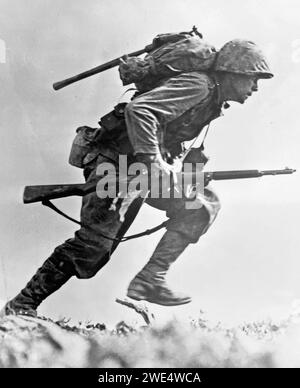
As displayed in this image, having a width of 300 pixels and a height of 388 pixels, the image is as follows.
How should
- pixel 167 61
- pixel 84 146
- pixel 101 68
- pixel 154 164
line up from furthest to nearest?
pixel 101 68
pixel 84 146
pixel 167 61
pixel 154 164

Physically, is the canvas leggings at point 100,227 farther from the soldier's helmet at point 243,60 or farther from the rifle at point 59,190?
the soldier's helmet at point 243,60

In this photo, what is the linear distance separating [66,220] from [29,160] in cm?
57

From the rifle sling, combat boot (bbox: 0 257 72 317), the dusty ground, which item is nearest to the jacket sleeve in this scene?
the rifle sling

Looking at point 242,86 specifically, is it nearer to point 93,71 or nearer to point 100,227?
point 93,71

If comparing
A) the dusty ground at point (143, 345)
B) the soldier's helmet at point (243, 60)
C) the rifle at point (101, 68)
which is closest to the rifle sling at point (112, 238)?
the dusty ground at point (143, 345)

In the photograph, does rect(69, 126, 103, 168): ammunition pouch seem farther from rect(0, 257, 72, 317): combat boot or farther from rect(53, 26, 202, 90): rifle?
rect(0, 257, 72, 317): combat boot

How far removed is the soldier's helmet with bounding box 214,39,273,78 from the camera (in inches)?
241

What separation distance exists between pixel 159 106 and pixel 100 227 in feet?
3.06

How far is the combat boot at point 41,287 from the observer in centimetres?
618

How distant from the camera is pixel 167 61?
6.23 metres

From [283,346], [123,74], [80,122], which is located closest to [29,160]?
[80,122]

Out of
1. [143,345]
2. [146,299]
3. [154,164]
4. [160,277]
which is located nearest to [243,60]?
[154,164]

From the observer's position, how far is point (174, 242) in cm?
632
